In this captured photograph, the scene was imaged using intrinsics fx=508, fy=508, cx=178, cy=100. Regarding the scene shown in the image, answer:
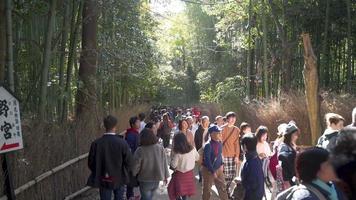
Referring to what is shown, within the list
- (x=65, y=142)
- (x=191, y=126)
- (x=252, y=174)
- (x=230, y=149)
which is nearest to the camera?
(x=252, y=174)

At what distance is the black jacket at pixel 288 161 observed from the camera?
5.05 meters

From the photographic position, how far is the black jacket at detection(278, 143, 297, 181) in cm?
505

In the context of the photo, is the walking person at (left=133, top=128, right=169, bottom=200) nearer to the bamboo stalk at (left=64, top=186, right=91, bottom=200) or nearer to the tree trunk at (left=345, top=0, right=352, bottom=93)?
the bamboo stalk at (left=64, top=186, right=91, bottom=200)

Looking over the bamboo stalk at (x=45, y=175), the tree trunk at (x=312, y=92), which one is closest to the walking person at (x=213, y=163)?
the tree trunk at (x=312, y=92)

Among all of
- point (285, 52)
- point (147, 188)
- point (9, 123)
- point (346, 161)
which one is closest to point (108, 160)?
point (147, 188)

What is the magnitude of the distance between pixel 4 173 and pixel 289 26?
12.9 meters

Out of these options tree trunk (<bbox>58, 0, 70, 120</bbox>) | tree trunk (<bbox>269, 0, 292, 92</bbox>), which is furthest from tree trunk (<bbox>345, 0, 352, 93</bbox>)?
tree trunk (<bbox>58, 0, 70, 120</bbox>)

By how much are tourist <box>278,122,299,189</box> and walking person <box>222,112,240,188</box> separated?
221cm

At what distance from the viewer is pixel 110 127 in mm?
6066

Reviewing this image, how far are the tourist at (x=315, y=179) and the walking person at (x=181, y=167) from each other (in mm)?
3337

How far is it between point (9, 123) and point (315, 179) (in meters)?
2.97

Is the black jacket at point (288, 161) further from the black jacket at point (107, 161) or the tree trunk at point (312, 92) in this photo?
the tree trunk at point (312, 92)

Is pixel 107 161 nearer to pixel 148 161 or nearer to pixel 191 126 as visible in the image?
pixel 148 161

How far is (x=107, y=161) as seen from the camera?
6000mm
